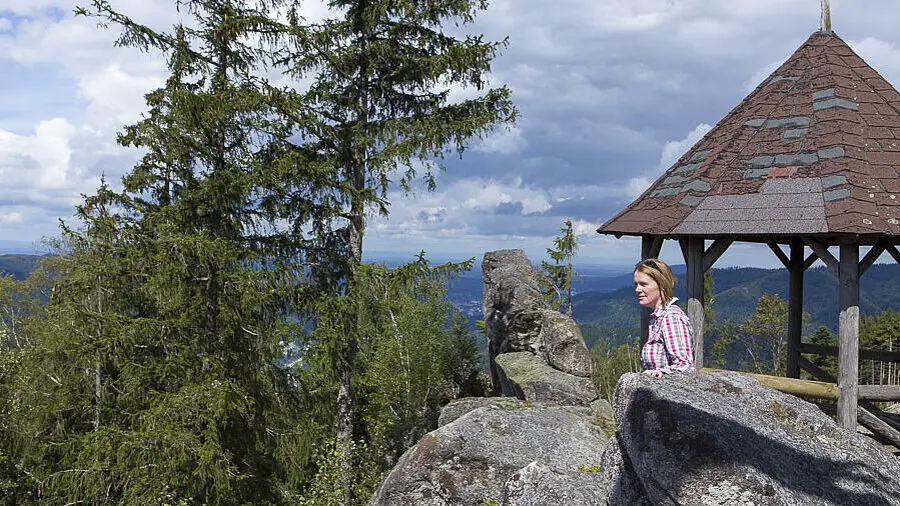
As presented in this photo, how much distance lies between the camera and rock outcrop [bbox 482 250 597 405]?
12.3 m

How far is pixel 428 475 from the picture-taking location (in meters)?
6.82

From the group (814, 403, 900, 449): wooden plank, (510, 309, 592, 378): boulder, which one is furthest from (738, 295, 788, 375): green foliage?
(814, 403, 900, 449): wooden plank

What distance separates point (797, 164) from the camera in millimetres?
7660

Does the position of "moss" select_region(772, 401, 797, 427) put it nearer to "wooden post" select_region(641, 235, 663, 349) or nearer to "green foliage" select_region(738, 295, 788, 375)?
"wooden post" select_region(641, 235, 663, 349)

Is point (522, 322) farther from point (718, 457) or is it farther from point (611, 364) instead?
point (718, 457)

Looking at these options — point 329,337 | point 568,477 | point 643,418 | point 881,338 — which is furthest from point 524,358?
point 881,338

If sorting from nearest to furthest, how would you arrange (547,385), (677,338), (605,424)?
1. (677,338)
2. (605,424)
3. (547,385)

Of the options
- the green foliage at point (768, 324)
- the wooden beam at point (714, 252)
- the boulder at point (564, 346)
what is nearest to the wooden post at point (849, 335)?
the wooden beam at point (714, 252)

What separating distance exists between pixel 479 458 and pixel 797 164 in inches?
202

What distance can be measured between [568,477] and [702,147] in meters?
5.55

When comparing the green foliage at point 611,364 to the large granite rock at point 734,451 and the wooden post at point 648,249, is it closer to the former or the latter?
the wooden post at point 648,249

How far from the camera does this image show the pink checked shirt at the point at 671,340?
15.6ft

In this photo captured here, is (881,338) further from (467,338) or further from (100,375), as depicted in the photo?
(100,375)

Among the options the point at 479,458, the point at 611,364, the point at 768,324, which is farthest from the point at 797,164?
the point at 768,324
